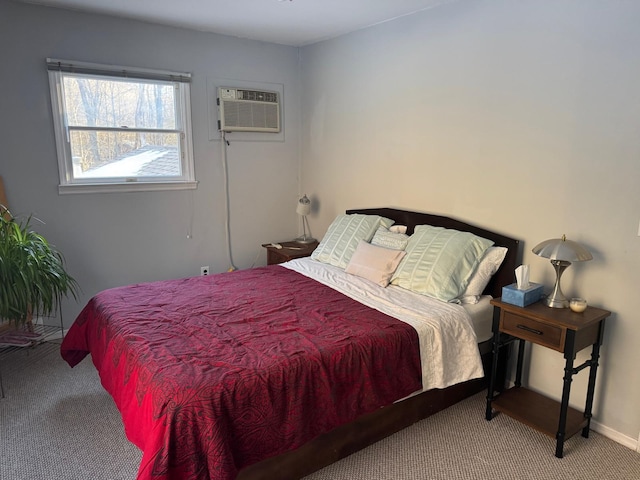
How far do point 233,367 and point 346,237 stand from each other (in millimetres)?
1722

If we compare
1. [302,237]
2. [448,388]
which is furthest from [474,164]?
[302,237]

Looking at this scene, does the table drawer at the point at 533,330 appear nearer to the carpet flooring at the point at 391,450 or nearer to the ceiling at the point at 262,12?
the carpet flooring at the point at 391,450

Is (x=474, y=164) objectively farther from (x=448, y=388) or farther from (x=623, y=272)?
(x=448, y=388)

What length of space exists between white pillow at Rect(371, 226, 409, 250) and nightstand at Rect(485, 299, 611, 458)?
32.2 inches

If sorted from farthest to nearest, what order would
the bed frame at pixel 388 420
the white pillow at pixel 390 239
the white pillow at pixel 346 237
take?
the white pillow at pixel 346 237 < the white pillow at pixel 390 239 < the bed frame at pixel 388 420

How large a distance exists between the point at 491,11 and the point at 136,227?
297 cm

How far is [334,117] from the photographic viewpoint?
3887mm

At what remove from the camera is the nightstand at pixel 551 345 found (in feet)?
6.86

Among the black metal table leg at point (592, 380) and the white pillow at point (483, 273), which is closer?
the black metal table leg at point (592, 380)

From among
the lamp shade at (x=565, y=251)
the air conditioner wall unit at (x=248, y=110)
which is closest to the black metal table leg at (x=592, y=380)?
the lamp shade at (x=565, y=251)

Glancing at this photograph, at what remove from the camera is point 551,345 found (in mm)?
2131

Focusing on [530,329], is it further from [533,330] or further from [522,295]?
[522,295]

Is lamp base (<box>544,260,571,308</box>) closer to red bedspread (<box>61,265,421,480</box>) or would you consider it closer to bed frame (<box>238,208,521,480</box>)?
bed frame (<box>238,208,521,480</box>)

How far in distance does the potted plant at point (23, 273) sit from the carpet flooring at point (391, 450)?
54 centimetres
